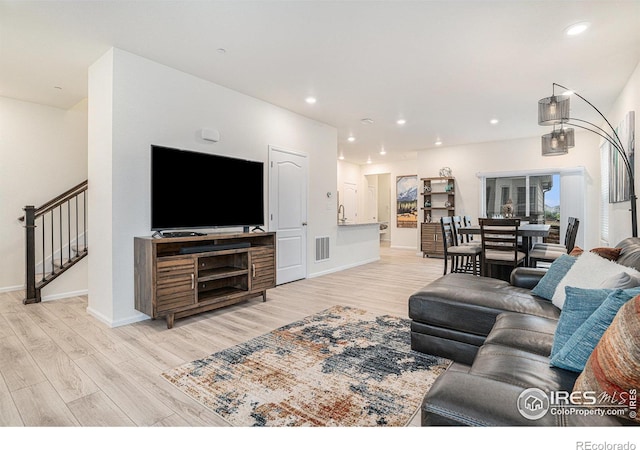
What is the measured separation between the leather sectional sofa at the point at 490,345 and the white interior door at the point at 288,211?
2667 mm

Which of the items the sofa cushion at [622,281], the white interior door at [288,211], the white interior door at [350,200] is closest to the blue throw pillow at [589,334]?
the sofa cushion at [622,281]

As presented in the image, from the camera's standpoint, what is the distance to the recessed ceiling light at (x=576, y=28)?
2742 millimetres

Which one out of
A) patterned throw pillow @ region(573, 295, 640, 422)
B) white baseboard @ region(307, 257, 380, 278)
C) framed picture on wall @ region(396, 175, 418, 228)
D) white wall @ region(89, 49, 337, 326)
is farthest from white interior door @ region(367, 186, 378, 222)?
patterned throw pillow @ region(573, 295, 640, 422)

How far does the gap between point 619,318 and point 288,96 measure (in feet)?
13.9

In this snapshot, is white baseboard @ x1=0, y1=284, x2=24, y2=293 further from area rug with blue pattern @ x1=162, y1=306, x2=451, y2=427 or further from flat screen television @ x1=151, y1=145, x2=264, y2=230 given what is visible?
area rug with blue pattern @ x1=162, y1=306, x2=451, y2=427

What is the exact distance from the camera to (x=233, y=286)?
4.01 m

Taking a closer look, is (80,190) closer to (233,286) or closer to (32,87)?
(32,87)


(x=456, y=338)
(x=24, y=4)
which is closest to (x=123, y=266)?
(x=24, y=4)

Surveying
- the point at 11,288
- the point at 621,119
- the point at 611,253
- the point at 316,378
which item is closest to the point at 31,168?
the point at 11,288

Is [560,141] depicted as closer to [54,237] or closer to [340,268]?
[340,268]

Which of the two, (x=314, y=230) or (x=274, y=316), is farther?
(x=314, y=230)

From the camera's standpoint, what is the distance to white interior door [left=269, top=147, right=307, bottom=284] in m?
4.81

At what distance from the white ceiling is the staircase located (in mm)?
1504

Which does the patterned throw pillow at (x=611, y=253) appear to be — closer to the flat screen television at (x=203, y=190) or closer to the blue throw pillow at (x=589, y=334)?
the blue throw pillow at (x=589, y=334)
